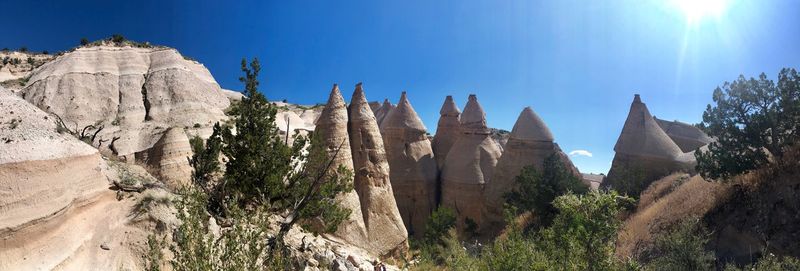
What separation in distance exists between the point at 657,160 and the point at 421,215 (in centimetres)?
1201

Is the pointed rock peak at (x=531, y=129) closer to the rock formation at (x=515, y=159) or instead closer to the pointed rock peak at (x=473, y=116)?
the rock formation at (x=515, y=159)

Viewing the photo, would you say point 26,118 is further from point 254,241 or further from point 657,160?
point 657,160

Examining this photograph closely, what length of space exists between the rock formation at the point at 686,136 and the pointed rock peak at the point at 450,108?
507 inches

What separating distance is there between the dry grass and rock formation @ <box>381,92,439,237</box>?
1055 centimetres

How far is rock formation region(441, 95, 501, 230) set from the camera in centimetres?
2130

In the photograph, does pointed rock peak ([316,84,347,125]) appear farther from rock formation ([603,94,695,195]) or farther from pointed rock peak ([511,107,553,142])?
rock formation ([603,94,695,195])

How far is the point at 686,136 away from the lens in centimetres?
2367

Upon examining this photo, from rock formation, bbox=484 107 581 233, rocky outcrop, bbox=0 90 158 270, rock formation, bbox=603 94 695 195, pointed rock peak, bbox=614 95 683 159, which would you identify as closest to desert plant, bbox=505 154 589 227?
rock formation, bbox=484 107 581 233

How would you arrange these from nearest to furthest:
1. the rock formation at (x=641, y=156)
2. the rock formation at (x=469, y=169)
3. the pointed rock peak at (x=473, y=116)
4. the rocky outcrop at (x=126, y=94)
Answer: the rocky outcrop at (x=126, y=94)
the rock formation at (x=641, y=156)
the rock formation at (x=469, y=169)
the pointed rock peak at (x=473, y=116)

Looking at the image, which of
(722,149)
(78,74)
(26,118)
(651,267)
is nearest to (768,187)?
(722,149)

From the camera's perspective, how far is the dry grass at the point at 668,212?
11.5 meters

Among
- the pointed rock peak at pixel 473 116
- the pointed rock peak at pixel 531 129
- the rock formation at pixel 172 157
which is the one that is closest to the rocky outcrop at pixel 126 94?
the rock formation at pixel 172 157

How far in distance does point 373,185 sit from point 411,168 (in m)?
7.13

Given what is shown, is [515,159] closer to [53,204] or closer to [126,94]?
[126,94]
